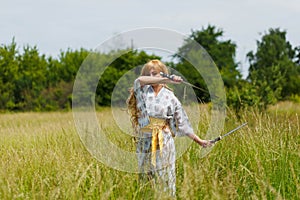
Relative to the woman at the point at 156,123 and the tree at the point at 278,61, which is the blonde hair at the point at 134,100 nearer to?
the woman at the point at 156,123

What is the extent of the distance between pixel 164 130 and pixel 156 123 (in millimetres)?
91

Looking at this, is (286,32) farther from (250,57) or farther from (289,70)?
(289,70)

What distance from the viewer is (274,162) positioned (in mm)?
4039

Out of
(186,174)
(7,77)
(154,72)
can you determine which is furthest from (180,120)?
(7,77)

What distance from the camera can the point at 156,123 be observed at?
3.62 m

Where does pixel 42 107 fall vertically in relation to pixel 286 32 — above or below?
below

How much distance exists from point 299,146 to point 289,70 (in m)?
24.9

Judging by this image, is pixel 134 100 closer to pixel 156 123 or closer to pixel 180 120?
pixel 156 123

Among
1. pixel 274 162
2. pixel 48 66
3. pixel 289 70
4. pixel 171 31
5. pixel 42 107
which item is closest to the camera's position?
pixel 171 31

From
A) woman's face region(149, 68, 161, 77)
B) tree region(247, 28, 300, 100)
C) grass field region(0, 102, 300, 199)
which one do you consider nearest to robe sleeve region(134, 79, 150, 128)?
woman's face region(149, 68, 161, 77)

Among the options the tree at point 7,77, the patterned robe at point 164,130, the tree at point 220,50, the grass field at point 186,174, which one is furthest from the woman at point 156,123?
the tree at point 7,77

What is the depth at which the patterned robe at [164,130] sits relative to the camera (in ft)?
11.8

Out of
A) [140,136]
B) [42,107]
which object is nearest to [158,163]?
[140,136]

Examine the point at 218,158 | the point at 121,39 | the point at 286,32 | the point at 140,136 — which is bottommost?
the point at 218,158
